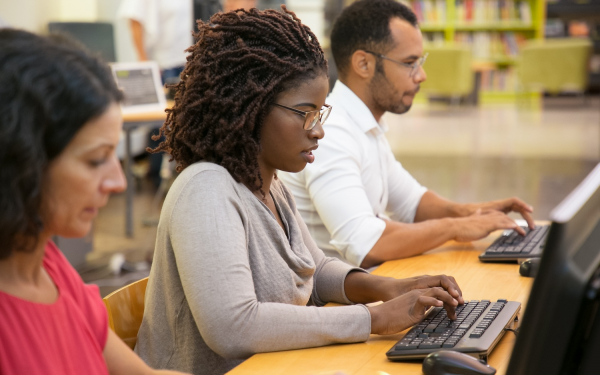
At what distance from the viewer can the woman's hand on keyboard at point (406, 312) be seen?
4.14ft

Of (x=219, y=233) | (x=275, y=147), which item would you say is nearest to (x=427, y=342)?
(x=219, y=233)

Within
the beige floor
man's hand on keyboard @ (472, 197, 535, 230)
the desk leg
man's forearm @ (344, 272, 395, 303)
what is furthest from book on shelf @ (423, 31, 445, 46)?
man's forearm @ (344, 272, 395, 303)

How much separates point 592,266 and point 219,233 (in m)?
0.63

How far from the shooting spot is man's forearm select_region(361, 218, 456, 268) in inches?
74.2

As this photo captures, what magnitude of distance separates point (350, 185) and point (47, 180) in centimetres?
123

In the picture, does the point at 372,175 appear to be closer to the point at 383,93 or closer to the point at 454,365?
the point at 383,93

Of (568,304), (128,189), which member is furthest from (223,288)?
(128,189)

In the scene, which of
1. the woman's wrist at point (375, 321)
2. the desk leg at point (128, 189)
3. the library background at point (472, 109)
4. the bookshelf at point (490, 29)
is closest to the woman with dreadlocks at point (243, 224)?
the woman's wrist at point (375, 321)

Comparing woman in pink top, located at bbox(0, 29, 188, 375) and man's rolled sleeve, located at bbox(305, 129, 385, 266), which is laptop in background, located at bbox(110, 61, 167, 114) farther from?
woman in pink top, located at bbox(0, 29, 188, 375)

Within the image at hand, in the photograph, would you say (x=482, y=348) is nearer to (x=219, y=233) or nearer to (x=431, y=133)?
(x=219, y=233)

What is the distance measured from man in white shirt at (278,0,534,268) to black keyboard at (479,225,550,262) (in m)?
0.04

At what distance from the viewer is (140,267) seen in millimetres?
3992

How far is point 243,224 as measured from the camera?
1.26 m

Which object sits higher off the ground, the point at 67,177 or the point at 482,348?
the point at 67,177
